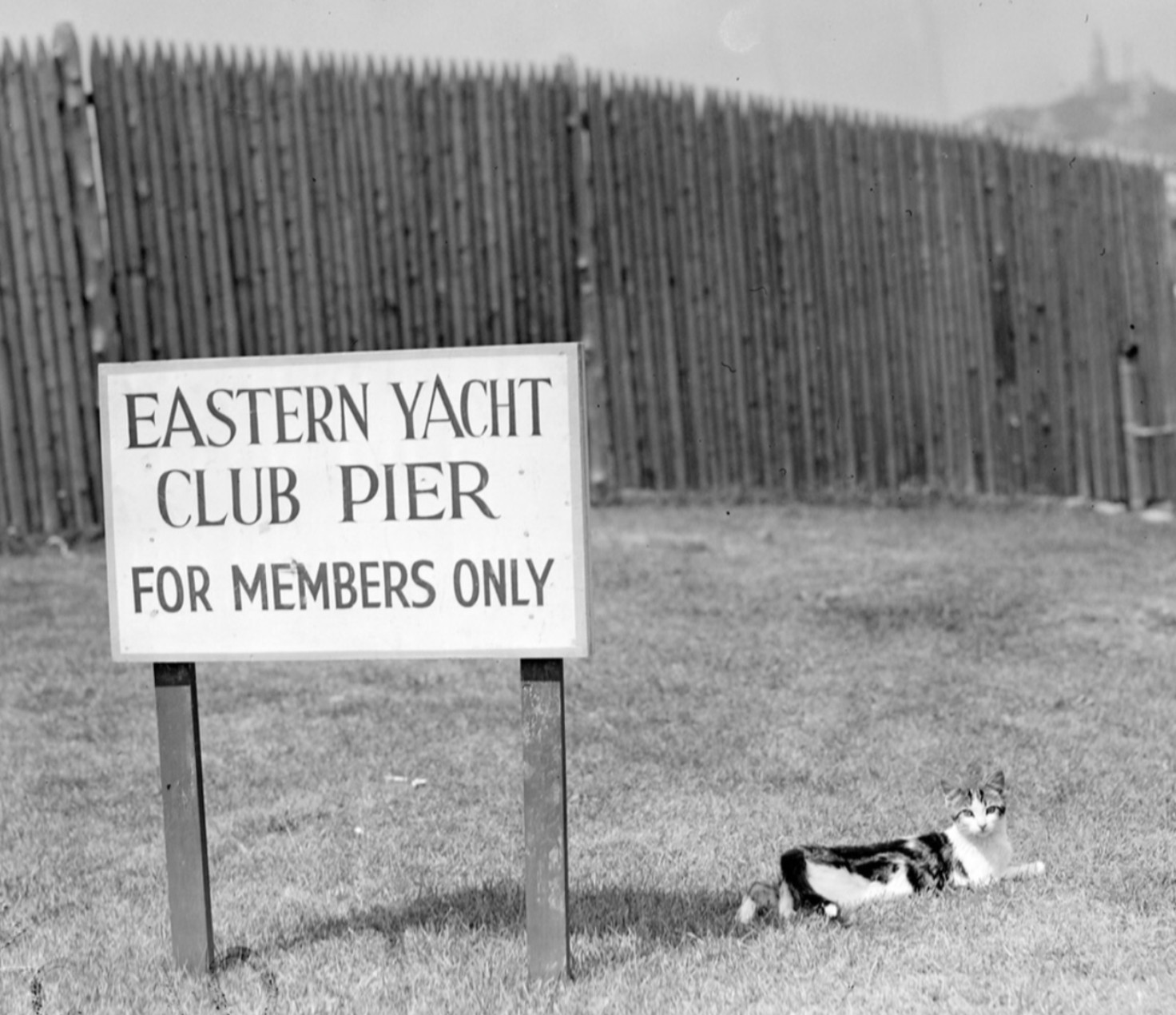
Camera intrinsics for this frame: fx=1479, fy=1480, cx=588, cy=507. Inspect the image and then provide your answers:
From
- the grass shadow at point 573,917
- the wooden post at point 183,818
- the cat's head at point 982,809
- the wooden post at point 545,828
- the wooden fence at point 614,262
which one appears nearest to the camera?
the wooden post at point 545,828

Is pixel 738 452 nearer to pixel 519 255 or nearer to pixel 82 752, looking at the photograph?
pixel 519 255

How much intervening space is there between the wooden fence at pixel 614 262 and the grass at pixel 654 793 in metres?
1.49

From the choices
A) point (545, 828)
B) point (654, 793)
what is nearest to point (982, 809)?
point (545, 828)

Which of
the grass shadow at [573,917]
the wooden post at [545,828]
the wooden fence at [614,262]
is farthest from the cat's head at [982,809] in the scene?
the wooden fence at [614,262]

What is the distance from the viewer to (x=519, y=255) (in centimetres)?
1016

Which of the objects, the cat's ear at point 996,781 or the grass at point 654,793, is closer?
the grass at point 654,793

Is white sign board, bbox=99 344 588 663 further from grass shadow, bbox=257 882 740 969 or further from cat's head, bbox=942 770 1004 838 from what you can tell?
cat's head, bbox=942 770 1004 838

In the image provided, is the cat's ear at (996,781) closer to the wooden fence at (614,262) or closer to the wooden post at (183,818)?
the wooden post at (183,818)

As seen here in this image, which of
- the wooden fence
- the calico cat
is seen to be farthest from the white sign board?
the wooden fence

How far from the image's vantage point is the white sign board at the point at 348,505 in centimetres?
379

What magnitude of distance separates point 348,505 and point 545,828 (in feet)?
3.20

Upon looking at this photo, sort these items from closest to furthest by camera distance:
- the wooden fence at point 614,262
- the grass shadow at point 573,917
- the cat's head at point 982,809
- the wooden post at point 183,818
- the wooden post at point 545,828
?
the wooden post at point 545,828 < the wooden post at point 183,818 < the grass shadow at point 573,917 < the cat's head at point 982,809 < the wooden fence at point 614,262

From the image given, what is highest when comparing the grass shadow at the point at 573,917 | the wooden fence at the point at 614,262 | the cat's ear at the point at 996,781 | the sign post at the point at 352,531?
the wooden fence at the point at 614,262

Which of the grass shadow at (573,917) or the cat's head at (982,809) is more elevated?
the cat's head at (982,809)
